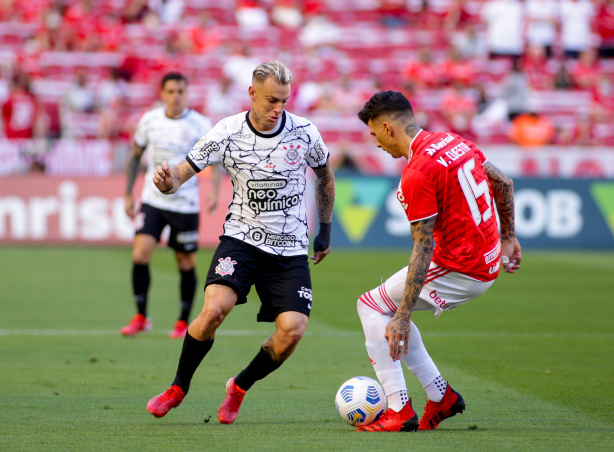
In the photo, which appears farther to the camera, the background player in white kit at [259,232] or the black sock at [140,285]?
the black sock at [140,285]

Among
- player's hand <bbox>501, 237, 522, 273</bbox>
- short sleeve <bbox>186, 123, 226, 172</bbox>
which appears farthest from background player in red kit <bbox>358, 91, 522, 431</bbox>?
short sleeve <bbox>186, 123, 226, 172</bbox>

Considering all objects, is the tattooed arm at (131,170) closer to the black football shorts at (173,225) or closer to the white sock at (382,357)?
the black football shorts at (173,225)

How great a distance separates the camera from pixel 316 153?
19.3 ft

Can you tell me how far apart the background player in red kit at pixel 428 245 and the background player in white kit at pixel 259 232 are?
575 millimetres

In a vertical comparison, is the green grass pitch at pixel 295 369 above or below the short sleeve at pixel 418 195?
below

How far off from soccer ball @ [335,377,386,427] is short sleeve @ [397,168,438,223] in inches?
45.3

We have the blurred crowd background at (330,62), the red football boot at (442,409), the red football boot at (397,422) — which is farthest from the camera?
the blurred crowd background at (330,62)

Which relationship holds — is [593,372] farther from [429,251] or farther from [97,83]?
[97,83]

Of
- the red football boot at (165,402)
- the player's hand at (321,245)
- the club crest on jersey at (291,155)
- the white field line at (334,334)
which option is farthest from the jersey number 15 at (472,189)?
the white field line at (334,334)

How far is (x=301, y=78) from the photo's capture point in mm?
21656

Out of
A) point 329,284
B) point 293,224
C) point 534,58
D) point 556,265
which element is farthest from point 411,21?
point 293,224

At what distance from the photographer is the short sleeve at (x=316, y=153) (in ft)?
19.2

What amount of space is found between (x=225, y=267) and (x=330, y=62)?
17577mm

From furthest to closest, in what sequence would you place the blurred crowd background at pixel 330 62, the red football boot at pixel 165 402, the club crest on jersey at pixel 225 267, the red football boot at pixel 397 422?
the blurred crowd background at pixel 330 62, the club crest on jersey at pixel 225 267, the red football boot at pixel 165 402, the red football boot at pixel 397 422
